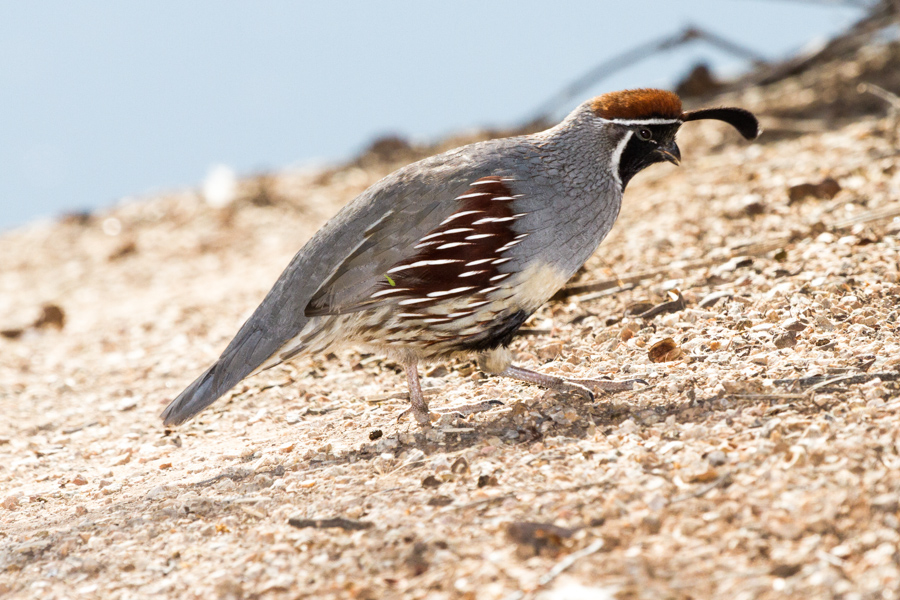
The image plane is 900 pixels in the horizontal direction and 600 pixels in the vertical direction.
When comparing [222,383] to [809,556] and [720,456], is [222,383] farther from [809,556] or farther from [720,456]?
[809,556]

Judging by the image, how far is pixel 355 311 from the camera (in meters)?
3.70

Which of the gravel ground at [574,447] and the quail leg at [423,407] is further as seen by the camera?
the quail leg at [423,407]

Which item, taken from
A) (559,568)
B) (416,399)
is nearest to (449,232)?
(416,399)

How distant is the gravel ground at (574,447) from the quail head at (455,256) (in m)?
0.37

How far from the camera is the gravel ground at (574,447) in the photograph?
248 centimetres

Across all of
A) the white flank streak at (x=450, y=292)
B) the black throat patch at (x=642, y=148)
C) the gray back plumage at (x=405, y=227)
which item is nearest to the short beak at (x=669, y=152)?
the black throat patch at (x=642, y=148)

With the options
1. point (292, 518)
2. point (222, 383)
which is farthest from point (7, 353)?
point (292, 518)

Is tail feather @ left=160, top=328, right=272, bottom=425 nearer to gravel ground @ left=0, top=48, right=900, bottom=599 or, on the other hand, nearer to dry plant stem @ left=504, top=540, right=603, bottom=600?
gravel ground @ left=0, top=48, right=900, bottom=599

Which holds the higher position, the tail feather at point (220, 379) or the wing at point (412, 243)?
the wing at point (412, 243)

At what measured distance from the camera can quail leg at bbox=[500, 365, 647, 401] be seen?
12.2ft

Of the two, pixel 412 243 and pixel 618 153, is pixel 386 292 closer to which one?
pixel 412 243

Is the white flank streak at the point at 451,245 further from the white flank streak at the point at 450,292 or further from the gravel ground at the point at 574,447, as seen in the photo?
the gravel ground at the point at 574,447

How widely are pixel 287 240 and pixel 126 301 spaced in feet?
5.69

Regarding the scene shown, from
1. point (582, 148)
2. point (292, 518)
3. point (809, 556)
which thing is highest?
point (582, 148)
